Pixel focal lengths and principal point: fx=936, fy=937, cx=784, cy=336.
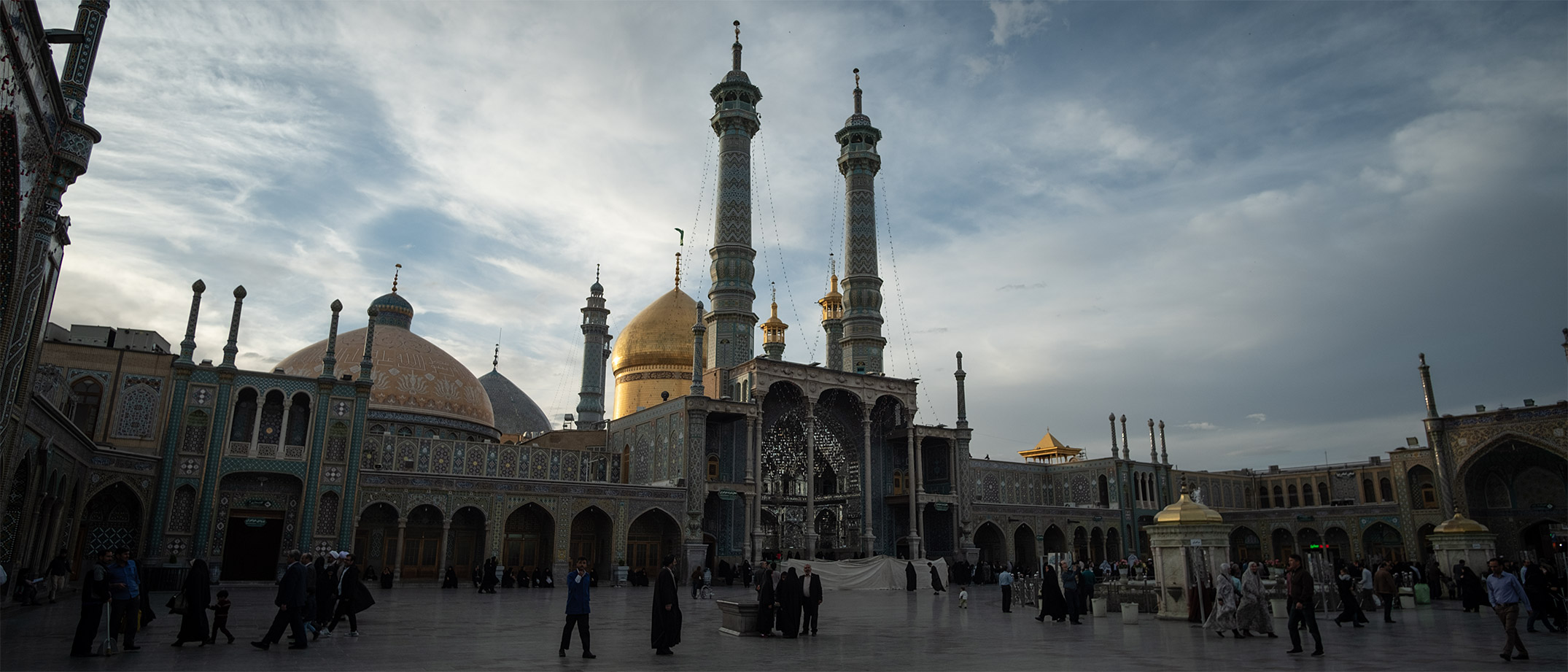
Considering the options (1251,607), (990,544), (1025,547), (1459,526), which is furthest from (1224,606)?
(1025,547)

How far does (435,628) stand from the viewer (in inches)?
512

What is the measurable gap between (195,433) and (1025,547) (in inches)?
1288

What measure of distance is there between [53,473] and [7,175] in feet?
36.1

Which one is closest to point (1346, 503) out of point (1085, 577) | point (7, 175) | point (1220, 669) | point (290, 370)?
point (1085, 577)

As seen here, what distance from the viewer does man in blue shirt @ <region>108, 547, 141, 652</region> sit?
963 centimetres

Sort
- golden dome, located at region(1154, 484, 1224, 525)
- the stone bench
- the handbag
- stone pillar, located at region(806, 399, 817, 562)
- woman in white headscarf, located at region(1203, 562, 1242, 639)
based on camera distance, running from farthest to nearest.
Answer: stone pillar, located at region(806, 399, 817, 562)
golden dome, located at region(1154, 484, 1224, 525)
the stone bench
woman in white headscarf, located at region(1203, 562, 1242, 639)
the handbag

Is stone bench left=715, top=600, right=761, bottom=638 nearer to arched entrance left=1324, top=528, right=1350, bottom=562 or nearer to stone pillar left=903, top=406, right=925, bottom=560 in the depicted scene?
stone pillar left=903, top=406, right=925, bottom=560

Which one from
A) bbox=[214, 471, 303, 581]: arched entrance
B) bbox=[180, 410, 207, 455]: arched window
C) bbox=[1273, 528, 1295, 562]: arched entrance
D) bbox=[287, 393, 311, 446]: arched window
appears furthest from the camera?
bbox=[1273, 528, 1295, 562]: arched entrance

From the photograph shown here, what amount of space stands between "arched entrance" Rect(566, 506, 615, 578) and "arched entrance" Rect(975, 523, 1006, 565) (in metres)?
17.1

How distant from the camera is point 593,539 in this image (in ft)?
106

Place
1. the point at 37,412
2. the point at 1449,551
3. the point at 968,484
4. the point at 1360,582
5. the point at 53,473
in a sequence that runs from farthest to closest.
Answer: the point at 968,484
the point at 1449,551
the point at 1360,582
the point at 53,473
the point at 37,412

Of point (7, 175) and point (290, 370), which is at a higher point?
point (290, 370)

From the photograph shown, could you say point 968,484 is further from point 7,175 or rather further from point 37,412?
point 7,175

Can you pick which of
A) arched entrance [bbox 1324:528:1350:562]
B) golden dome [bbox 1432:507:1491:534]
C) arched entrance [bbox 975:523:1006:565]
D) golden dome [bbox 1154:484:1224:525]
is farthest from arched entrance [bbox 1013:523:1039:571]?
golden dome [bbox 1154:484:1224:525]
